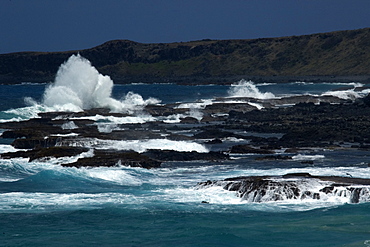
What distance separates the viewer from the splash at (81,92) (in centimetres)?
6838

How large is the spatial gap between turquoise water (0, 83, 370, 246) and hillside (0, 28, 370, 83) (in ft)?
423

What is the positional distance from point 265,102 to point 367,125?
30176 mm

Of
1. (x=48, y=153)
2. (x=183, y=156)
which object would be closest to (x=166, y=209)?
(x=183, y=156)

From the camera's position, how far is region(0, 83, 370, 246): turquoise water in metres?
17.5

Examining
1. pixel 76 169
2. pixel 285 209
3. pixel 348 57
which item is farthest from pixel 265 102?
pixel 348 57

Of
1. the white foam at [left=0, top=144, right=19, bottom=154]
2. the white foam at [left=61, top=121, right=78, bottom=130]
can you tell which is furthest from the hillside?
the white foam at [left=0, top=144, right=19, bottom=154]

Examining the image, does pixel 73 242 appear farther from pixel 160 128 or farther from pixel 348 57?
pixel 348 57

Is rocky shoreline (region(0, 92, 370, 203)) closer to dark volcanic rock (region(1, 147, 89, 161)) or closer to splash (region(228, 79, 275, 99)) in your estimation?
dark volcanic rock (region(1, 147, 89, 161))

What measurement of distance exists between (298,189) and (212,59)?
159 metres

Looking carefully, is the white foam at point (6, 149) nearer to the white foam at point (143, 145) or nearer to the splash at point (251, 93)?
the white foam at point (143, 145)

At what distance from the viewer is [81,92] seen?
2884 inches

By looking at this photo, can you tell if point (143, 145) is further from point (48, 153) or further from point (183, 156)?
Answer: point (48, 153)

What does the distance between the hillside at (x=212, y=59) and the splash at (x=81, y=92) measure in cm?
8102

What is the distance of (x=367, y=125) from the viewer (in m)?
42.6
